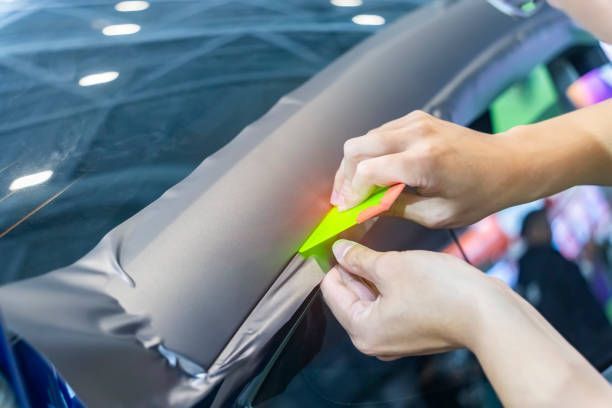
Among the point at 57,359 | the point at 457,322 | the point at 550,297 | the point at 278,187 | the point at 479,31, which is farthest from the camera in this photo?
the point at 479,31

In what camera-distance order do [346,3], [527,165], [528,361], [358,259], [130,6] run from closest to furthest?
[528,361]
[358,259]
[527,165]
[130,6]
[346,3]

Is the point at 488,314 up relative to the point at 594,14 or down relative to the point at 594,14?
down

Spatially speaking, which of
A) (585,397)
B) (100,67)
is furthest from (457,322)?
(100,67)

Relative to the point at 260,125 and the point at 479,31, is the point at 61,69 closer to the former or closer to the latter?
the point at 260,125

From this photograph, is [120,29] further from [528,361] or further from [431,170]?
[528,361]

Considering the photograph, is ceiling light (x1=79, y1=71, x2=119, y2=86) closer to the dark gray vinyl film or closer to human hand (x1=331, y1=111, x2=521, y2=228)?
the dark gray vinyl film

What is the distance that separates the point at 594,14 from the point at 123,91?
2.30 feet

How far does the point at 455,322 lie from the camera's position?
0.61m

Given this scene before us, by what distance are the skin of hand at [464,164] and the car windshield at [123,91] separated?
216mm

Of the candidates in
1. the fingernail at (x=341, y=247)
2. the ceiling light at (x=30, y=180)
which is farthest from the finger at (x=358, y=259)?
the ceiling light at (x=30, y=180)

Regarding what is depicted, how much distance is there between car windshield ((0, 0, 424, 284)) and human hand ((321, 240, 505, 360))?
0.24 m

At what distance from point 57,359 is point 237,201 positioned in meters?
0.25

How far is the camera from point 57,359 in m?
0.51

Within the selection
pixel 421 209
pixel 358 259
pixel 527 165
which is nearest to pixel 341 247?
pixel 358 259
